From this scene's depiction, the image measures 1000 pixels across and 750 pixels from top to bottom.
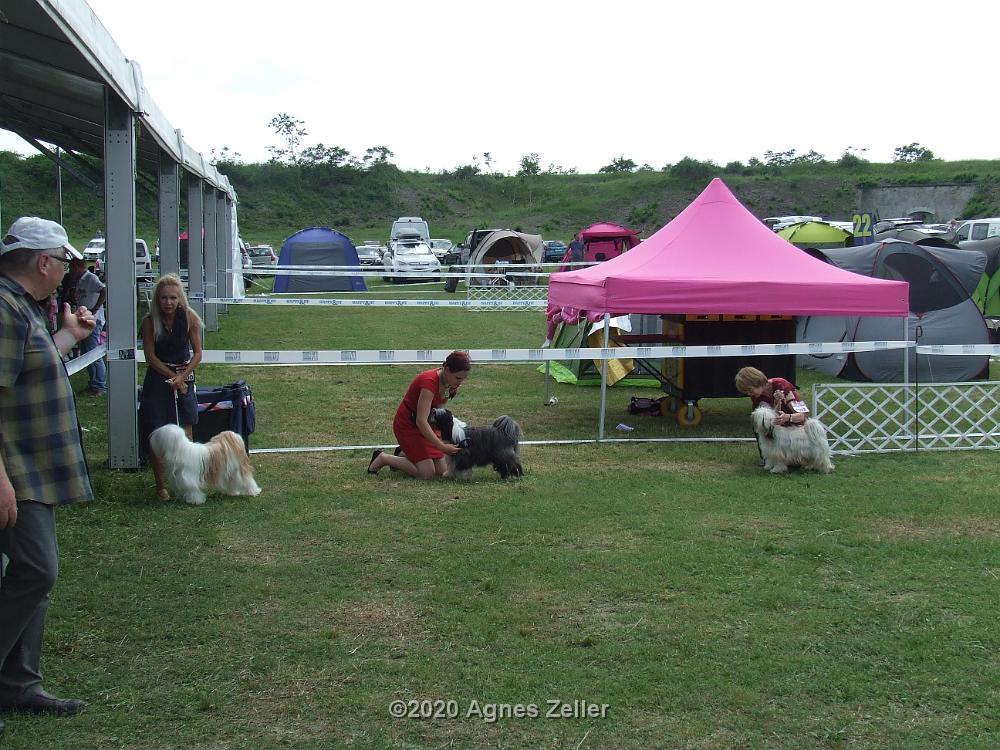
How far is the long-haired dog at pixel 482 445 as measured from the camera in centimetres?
716

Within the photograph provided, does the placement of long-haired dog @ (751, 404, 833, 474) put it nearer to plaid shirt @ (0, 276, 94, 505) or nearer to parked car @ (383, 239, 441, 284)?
plaid shirt @ (0, 276, 94, 505)

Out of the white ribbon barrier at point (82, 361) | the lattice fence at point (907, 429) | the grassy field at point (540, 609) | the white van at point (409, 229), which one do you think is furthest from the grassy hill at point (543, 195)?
the grassy field at point (540, 609)

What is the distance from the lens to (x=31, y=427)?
10.8 feet

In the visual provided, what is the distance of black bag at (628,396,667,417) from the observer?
33.7ft

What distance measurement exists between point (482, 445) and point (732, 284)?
3226 millimetres

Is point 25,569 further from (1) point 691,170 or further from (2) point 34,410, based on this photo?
(1) point 691,170

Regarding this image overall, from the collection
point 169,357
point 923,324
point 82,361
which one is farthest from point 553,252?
point 169,357

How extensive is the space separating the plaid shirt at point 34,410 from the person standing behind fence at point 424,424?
367cm

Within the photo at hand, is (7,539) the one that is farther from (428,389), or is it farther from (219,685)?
(428,389)

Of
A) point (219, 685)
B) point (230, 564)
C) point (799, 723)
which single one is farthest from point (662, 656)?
point (230, 564)

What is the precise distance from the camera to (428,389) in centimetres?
696

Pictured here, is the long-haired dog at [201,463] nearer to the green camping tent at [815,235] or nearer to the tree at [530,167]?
the green camping tent at [815,235]

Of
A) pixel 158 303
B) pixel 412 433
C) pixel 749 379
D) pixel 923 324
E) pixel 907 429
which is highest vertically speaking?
pixel 158 303

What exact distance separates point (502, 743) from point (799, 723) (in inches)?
42.1
